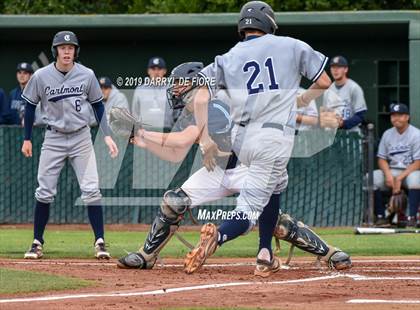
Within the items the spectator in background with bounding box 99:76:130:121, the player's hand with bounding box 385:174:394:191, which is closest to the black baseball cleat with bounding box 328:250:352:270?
the player's hand with bounding box 385:174:394:191

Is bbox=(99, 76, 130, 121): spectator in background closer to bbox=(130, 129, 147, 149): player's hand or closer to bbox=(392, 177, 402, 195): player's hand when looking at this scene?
bbox=(392, 177, 402, 195): player's hand

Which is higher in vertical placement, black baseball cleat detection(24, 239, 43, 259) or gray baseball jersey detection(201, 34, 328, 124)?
gray baseball jersey detection(201, 34, 328, 124)

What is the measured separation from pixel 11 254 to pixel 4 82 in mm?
7081

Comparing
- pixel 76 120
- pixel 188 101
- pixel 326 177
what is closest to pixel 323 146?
pixel 326 177

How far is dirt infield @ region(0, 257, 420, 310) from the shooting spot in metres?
6.62

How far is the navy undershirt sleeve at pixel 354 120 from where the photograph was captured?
14.6 meters

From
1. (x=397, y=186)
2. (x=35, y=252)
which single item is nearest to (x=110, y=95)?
(x=397, y=186)

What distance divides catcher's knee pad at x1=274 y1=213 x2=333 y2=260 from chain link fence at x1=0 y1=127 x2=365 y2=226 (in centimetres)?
539

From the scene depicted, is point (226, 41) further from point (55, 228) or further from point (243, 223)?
point (243, 223)

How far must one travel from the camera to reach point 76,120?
34.7 ft

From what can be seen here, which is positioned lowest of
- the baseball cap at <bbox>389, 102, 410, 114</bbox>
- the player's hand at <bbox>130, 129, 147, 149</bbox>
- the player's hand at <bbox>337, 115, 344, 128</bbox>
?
the player's hand at <bbox>130, 129, 147, 149</bbox>

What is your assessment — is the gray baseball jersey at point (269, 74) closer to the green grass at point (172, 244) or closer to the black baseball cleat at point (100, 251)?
the black baseball cleat at point (100, 251)

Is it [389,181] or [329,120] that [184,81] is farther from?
[389,181]

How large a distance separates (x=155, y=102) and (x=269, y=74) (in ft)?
21.1
